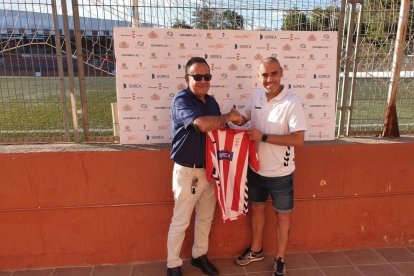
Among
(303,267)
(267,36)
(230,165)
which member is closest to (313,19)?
(267,36)

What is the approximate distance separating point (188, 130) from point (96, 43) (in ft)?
4.20

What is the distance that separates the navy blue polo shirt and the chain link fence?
2.79 feet

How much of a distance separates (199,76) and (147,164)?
101cm

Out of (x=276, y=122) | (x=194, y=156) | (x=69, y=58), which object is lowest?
(x=194, y=156)

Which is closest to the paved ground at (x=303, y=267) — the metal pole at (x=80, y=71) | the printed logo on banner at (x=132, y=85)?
the metal pole at (x=80, y=71)

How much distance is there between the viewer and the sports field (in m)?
3.32

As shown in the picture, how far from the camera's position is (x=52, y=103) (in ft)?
11.4

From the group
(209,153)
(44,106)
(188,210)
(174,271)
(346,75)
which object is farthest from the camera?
(346,75)

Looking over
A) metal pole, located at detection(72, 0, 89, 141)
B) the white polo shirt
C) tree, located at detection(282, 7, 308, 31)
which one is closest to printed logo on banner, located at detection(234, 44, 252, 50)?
tree, located at detection(282, 7, 308, 31)

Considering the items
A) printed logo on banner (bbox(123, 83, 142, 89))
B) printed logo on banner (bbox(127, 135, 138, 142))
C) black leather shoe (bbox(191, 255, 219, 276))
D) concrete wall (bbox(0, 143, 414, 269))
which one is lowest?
black leather shoe (bbox(191, 255, 219, 276))

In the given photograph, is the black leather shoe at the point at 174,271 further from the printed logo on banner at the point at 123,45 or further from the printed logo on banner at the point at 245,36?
the printed logo on banner at the point at 245,36

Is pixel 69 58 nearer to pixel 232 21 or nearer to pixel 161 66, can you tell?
pixel 161 66

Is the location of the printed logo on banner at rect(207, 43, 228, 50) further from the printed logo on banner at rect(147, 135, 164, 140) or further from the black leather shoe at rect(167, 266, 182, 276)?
the black leather shoe at rect(167, 266, 182, 276)

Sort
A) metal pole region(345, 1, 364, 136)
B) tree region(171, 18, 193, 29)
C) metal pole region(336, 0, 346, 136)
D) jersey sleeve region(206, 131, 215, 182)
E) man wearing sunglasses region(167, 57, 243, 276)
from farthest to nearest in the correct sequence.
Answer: metal pole region(345, 1, 364, 136) < metal pole region(336, 0, 346, 136) < tree region(171, 18, 193, 29) < jersey sleeve region(206, 131, 215, 182) < man wearing sunglasses region(167, 57, 243, 276)
